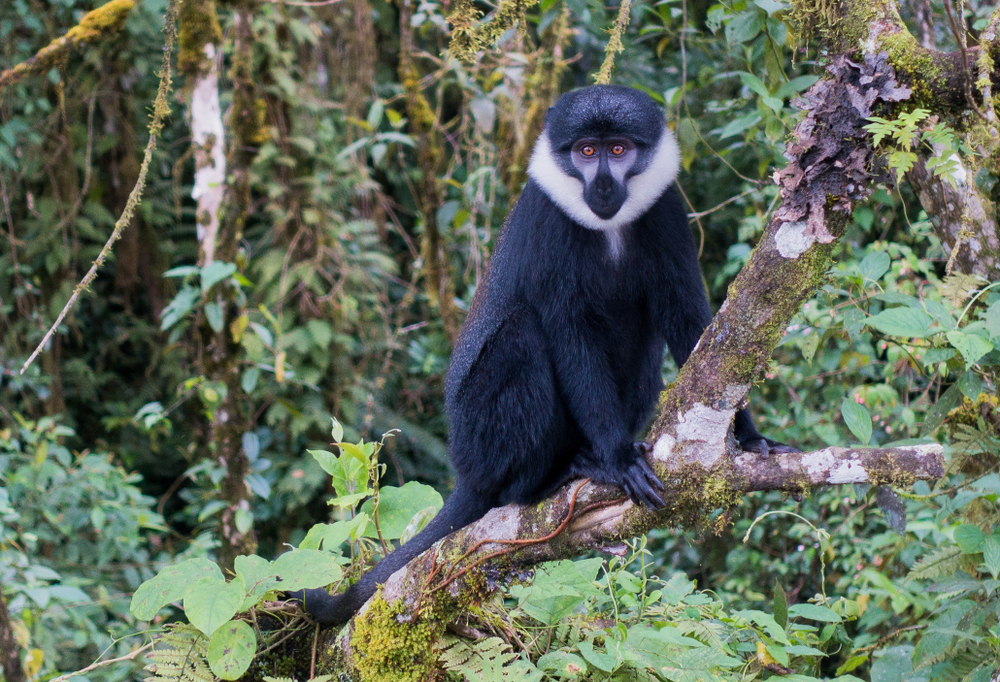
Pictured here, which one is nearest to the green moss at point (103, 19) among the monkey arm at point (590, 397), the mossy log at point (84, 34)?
the mossy log at point (84, 34)

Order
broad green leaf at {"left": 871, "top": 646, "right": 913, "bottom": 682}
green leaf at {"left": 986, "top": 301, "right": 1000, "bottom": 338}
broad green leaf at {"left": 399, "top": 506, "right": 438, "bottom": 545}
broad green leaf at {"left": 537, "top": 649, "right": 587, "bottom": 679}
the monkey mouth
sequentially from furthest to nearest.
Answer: broad green leaf at {"left": 399, "top": 506, "right": 438, "bottom": 545}, the monkey mouth, broad green leaf at {"left": 871, "top": 646, "right": 913, "bottom": 682}, broad green leaf at {"left": 537, "top": 649, "right": 587, "bottom": 679}, green leaf at {"left": 986, "top": 301, "right": 1000, "bottom": 338}

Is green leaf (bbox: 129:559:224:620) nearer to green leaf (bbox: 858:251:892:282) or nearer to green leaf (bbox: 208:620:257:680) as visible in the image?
green leaf (bbox: 208:620:257:680)

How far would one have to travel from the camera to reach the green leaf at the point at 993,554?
225 centimetres

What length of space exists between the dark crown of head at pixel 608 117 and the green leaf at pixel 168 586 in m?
2.01

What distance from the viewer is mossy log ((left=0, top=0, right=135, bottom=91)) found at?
13.7 feet

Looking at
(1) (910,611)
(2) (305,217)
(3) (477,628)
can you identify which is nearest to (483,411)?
(3) (477,628)

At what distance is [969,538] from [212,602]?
2166 mm

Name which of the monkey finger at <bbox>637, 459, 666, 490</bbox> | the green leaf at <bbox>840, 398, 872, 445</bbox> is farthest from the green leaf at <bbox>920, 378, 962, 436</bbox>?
the monkey finger at <bbox>637, 459, 666, 490</bbox>

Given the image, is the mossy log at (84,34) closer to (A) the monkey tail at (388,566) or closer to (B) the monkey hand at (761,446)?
(A) the monkey tail at (388,566)

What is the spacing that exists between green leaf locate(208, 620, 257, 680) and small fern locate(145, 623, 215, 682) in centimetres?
4

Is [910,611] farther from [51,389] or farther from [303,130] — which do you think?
[51,389]

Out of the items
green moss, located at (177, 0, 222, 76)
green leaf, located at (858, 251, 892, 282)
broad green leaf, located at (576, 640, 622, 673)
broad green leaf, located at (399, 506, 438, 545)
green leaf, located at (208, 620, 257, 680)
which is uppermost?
green moss, located at (177, 0, 222, 76)

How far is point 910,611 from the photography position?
431 centimetres

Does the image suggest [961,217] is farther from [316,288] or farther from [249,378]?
[316,288]
